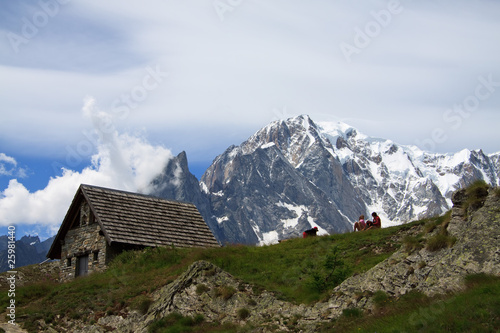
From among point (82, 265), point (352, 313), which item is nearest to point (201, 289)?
point (352, 313)

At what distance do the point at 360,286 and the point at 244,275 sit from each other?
27.7 ft

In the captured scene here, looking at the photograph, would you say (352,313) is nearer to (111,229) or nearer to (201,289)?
(201,289)

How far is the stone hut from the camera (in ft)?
129

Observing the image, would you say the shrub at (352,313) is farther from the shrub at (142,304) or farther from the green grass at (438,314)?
the shrub at (142,304)

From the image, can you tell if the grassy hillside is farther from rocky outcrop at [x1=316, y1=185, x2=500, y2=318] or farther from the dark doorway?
the dark doorway

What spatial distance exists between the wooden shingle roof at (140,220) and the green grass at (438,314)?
73.3ft

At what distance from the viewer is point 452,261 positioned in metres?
20.1

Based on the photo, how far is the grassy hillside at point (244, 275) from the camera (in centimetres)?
2378

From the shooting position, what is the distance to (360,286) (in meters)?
21.7

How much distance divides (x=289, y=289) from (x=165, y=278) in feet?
23.1

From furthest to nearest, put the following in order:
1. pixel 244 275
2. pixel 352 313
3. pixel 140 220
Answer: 1. pixel 140 220
2. pixel 244 275
3. pixel 352 313

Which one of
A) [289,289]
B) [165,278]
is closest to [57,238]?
[165,278]

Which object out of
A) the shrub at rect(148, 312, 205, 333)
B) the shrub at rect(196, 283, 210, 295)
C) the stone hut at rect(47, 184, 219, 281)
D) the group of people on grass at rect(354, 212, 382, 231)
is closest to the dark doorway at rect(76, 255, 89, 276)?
the stone hut at rect(47, 184, 219, 281)

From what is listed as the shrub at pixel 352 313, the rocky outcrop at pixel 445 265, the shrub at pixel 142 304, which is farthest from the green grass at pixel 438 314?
the shrub at pixel 142 304
